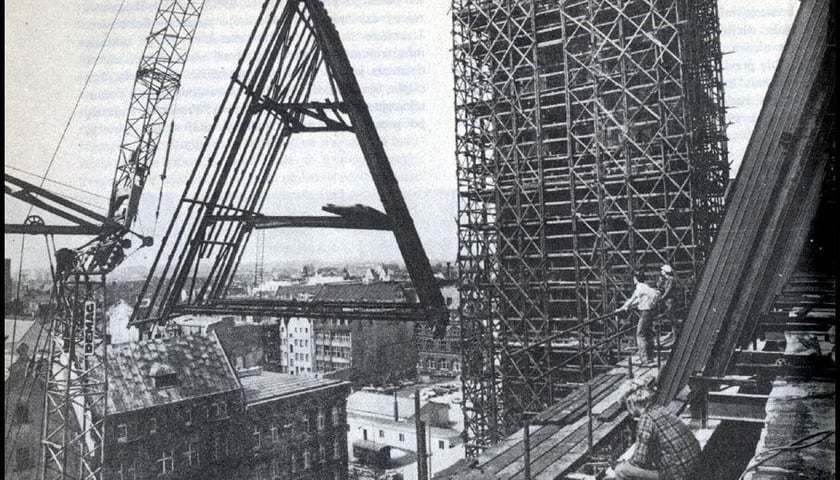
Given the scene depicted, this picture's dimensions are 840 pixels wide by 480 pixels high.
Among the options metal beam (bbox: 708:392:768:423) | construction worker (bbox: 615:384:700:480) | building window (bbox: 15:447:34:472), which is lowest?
building window (bbox: 15:447:34:472)

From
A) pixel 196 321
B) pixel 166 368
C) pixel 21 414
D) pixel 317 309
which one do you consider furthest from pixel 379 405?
pixel 317 309

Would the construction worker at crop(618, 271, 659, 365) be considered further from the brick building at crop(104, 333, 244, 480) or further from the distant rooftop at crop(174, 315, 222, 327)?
the distant rooftop at crop(174, 315, 222, 327)

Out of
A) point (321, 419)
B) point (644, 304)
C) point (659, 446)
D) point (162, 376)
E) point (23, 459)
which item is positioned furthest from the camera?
point (321, 419)

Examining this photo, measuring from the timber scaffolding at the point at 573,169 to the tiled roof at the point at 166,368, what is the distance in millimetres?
15054

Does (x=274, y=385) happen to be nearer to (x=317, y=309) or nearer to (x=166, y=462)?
(x=166, y=462)

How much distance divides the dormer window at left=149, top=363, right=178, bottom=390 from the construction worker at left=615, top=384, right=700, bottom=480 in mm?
26153

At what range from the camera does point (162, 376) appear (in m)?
26.2

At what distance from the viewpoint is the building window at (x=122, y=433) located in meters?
24.0

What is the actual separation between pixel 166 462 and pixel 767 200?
1065 inches

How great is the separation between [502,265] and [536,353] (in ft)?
10.6

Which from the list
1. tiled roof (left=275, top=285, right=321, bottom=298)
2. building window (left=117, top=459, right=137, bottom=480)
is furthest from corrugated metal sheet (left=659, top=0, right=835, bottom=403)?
tiled roof (left=275, top=285, right=321, bottom=298)

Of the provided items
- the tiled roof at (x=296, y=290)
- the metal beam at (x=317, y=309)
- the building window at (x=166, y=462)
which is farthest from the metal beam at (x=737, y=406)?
the tiled roof at (x=296, y=290)

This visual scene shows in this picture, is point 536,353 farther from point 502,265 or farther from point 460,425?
point 460,425

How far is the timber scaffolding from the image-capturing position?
15250 mm
